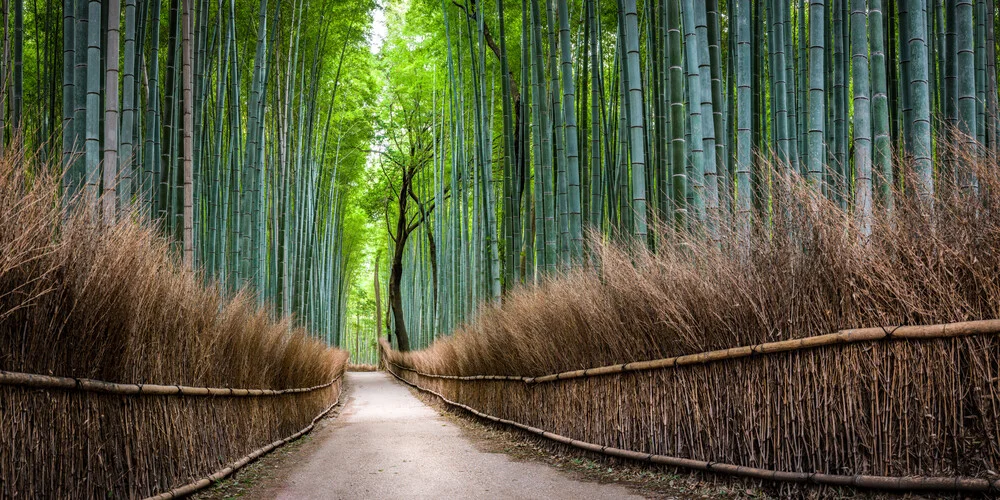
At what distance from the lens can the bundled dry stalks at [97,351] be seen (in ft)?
8.61

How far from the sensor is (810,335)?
3.41 m

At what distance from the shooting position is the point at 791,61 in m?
7.20

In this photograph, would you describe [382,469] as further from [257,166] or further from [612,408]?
[257,166]

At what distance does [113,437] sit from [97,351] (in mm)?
384

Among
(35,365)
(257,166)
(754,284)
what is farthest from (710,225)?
(257,166)

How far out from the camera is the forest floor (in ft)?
13.9

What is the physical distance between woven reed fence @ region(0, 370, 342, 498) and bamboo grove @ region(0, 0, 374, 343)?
743 mm

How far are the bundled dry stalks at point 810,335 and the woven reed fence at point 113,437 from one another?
2327mm

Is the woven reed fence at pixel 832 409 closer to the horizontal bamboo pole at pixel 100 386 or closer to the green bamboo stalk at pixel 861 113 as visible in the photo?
the green bamboo stalk at pixel 861 113

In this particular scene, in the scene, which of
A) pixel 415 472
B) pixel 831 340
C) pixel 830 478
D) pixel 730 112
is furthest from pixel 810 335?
pixel 730 112

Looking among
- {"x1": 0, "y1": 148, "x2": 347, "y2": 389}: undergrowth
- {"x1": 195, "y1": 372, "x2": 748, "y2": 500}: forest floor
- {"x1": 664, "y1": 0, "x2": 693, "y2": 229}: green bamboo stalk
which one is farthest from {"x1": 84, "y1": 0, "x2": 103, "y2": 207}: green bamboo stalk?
{"x1": 664, "y1": 0, "x2": 693, "y2": 229}: green bamboo stalk

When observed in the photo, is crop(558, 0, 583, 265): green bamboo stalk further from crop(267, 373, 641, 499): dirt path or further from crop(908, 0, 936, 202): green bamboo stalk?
crop(908, 0, 936, 202): green bamboo stalk

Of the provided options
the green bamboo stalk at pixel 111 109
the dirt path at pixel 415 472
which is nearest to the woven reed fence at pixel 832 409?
the dirt path at pixel 415 472

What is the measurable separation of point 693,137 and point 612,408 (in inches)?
71.1
